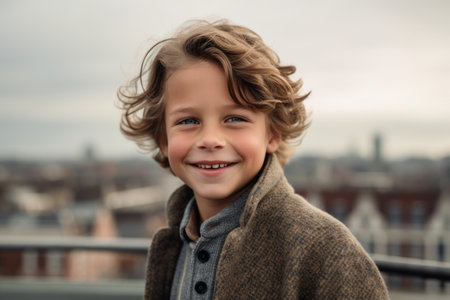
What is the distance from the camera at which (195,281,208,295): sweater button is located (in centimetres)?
87

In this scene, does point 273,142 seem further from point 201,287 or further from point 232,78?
point 201,287

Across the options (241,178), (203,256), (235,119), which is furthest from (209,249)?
(235,119)

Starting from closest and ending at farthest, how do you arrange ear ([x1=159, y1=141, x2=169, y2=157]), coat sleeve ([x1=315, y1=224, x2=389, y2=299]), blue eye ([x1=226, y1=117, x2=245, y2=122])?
coat sleeve ([x1=315, y1=224, x2=389, y2=299]) → blue eye ([x1=226, y1=117, x2=245, y2=122]) → ear ([x1=159, y1=141, x2=169, y2=157])

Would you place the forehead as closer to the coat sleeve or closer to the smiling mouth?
the smiling mouth

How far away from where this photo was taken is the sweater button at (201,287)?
87 cm

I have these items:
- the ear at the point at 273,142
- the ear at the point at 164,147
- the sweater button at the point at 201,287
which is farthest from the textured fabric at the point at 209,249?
the ear at the point at 164,147

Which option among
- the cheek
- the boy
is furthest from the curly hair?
the cheek

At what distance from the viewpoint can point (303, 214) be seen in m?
0.81

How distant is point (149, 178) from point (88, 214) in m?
6.53

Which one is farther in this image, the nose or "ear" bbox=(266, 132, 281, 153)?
"ear" bbox=(266, 132, 281, 153)

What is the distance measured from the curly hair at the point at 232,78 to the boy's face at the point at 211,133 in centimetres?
2

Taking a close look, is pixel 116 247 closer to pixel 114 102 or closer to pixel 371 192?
pixel 114 102

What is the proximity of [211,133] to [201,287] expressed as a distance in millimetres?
297

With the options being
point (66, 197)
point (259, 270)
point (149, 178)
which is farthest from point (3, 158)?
point (259, 270)
